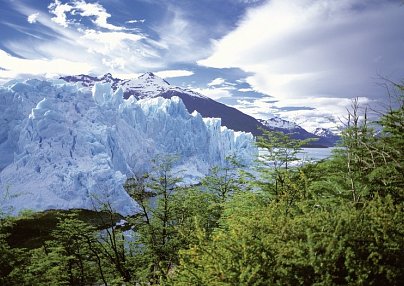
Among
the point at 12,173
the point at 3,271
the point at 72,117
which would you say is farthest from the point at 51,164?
the point at 3,271

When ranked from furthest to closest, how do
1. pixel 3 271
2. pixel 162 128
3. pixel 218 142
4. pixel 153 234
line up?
pixel 218 142 < pixel 162 128 < pixel 153 234 < pixel 3 271

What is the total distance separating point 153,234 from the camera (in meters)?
18.4

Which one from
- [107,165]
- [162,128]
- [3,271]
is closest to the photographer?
[3,271]

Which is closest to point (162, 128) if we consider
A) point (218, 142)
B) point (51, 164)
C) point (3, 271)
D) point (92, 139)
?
point (218, 142)

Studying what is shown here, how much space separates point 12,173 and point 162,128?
3840 centimetres

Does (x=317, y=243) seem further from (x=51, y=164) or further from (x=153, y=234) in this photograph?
(x=51, y=164)

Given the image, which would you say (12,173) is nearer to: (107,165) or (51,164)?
(51,164)

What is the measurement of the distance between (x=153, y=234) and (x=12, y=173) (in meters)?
41.3

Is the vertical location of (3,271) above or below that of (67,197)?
above

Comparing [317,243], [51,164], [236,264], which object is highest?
[317,243]

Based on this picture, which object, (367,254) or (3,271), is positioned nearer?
(367,254)

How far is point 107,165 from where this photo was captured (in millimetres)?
53812

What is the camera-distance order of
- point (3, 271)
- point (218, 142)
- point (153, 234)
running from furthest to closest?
point (218, 142), point (153, 234), point (3, 271)

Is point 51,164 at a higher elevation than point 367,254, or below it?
below
